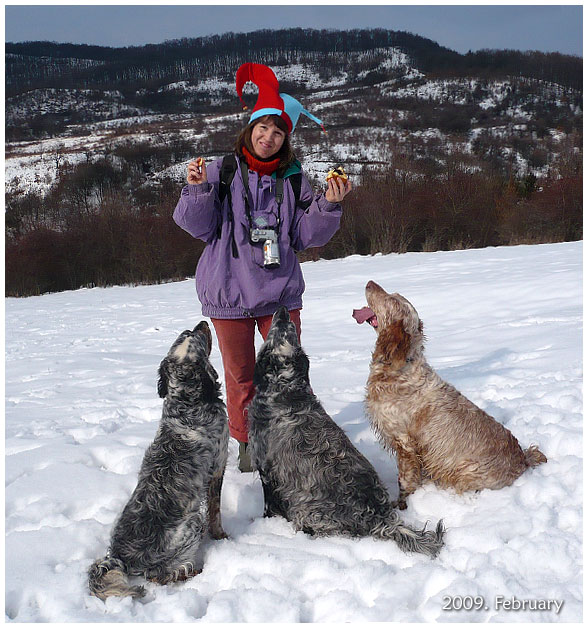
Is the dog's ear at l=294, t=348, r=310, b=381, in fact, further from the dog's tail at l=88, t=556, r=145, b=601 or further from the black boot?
the dog's tail at l=88, t=556, r=145, b=601

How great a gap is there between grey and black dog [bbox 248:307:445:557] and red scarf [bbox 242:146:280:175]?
1106 millimetres

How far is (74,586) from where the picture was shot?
280 cm

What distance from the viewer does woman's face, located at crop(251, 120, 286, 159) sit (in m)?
3.71

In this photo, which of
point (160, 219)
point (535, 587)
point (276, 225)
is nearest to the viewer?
point (535, 587)

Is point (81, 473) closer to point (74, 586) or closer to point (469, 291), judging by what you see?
point (74, 586)

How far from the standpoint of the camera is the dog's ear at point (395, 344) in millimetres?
3658

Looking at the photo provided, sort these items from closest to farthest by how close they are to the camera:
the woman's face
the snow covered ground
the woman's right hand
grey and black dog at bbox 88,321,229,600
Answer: the snow covered ground, grey and black dog at bbox 88,321,229,600, the woman's right hand, the woman's face

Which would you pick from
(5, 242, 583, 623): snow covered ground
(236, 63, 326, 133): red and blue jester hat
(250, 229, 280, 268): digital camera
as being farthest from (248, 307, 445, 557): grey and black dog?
(236, 63, 326, 133): red and blue jester hat

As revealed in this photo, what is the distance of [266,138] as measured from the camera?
3.71m

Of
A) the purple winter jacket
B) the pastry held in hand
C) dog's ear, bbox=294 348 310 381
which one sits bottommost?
dog's ear, bbox=294 348 310 381

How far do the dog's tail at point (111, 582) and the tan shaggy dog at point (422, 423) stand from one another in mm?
1957

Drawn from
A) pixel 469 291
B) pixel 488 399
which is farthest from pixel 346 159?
pixel 488 399

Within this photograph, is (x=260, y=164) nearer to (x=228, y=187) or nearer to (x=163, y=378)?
(x=228, y=187)

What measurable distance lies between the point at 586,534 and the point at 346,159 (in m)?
53.2
